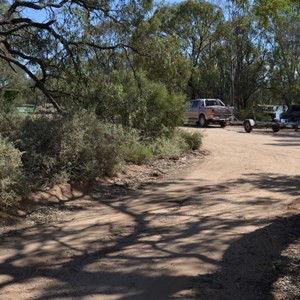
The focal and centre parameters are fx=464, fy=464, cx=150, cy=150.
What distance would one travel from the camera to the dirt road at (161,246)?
4.65 metres

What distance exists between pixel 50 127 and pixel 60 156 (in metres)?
0.84

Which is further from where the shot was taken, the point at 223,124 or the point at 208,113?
the point at 223,124

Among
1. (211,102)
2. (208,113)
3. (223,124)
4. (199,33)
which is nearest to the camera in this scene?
(208,113)

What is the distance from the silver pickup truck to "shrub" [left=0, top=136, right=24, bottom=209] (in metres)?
22.7

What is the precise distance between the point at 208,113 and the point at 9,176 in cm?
2404

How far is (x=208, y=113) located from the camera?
30562 mm

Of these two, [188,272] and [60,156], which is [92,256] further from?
[60,156]

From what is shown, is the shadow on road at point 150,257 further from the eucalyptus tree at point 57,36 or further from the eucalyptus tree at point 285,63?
the eucalyptus tree at point 285,63

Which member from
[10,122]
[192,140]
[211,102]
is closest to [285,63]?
[211,102]

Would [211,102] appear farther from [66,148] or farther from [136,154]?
[66,148]

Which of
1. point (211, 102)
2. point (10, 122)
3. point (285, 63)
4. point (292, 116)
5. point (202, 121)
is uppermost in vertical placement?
point (285, 63)

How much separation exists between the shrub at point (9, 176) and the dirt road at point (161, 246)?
633 millimetres

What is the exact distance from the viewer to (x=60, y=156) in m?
9.33

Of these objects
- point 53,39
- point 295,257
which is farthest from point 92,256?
point 53,39
